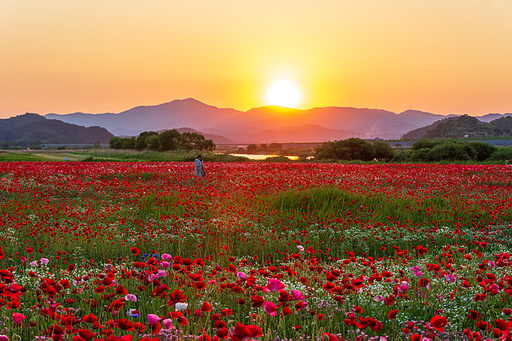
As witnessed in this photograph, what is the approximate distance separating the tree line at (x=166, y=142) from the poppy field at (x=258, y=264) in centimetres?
6009

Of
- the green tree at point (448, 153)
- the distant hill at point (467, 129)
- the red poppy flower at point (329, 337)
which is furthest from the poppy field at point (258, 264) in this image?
the distant hill at point (467, 129)

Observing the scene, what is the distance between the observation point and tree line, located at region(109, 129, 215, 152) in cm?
7444

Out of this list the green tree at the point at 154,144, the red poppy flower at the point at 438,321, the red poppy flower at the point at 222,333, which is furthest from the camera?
the green tree at the point at 154,144

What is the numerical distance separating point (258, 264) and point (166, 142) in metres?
71.5

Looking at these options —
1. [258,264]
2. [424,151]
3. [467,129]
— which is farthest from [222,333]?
[467,129]

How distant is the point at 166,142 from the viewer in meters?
74.2

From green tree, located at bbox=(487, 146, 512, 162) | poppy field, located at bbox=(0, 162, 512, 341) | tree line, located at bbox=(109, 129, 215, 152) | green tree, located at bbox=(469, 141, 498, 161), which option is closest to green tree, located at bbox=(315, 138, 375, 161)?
green tree, located at bbox=(469, 141, 498, 161)

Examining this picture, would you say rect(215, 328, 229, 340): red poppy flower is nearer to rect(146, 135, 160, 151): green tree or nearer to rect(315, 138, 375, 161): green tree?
rect(315, 138, 375, 161): green tree

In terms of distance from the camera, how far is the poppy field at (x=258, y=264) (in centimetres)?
293

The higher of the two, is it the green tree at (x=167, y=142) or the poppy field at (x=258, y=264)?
the green tree at (x=167, y=142)

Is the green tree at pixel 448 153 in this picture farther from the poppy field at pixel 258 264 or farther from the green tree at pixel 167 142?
the green tree at pixel 167 142

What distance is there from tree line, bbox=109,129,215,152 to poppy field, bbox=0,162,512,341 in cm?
6009

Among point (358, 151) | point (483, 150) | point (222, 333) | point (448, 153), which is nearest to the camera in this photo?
point (222, 333)

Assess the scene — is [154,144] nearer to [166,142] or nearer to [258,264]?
[166,142]
